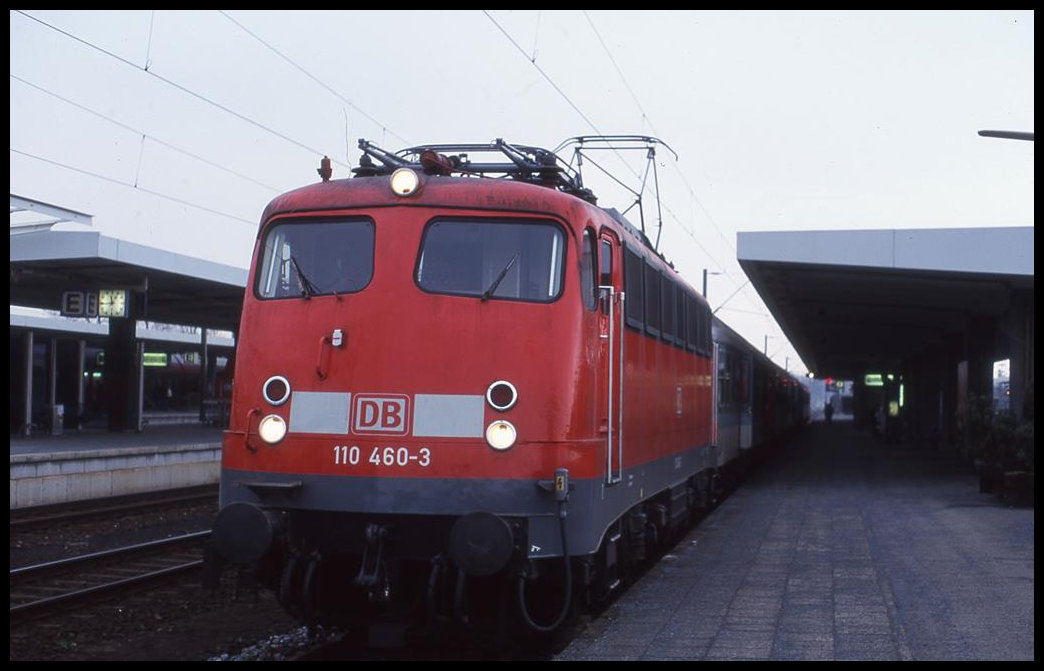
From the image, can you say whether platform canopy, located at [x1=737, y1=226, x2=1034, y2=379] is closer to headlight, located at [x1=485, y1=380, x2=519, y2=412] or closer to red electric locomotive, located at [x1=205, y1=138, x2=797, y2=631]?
red electric locomotive, located at [x1=205, y1=138, x2=797, y2=631]

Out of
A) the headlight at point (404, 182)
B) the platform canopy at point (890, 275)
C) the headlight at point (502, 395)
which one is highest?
the platform canopy at point (890, 275)

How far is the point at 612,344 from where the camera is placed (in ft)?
29.0

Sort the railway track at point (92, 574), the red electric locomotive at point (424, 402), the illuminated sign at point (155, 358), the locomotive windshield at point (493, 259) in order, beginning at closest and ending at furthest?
the red electric locomotive at point (424, 402) < the locomotive windshield at point (493, 259) < the railway track at point (92, 574) < the illuminated sign at point (155, 358)

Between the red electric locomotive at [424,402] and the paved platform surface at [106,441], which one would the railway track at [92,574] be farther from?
the paved platform surface at [106,441]

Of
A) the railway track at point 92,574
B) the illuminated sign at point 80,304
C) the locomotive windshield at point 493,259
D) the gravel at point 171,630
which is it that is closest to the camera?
the locomotive windshield at point 493,259

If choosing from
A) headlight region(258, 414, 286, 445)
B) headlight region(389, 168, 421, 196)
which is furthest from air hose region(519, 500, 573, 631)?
headlight region(389, 168, 421, 196)

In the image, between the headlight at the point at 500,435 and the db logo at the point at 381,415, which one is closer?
the headlight at the point at 500,435

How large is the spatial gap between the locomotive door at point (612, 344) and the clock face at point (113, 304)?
20858 mm

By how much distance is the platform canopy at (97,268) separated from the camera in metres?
25.0

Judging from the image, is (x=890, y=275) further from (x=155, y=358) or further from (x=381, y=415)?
(x=155, y=358)

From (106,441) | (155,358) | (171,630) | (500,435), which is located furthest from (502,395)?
(155,358)

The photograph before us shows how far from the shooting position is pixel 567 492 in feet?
25.4

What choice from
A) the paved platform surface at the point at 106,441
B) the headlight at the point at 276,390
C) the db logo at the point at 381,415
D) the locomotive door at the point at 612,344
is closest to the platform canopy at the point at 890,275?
the paved platform surface at the point at 106,441

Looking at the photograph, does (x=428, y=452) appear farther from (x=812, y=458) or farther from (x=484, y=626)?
(x=812, y=458)
